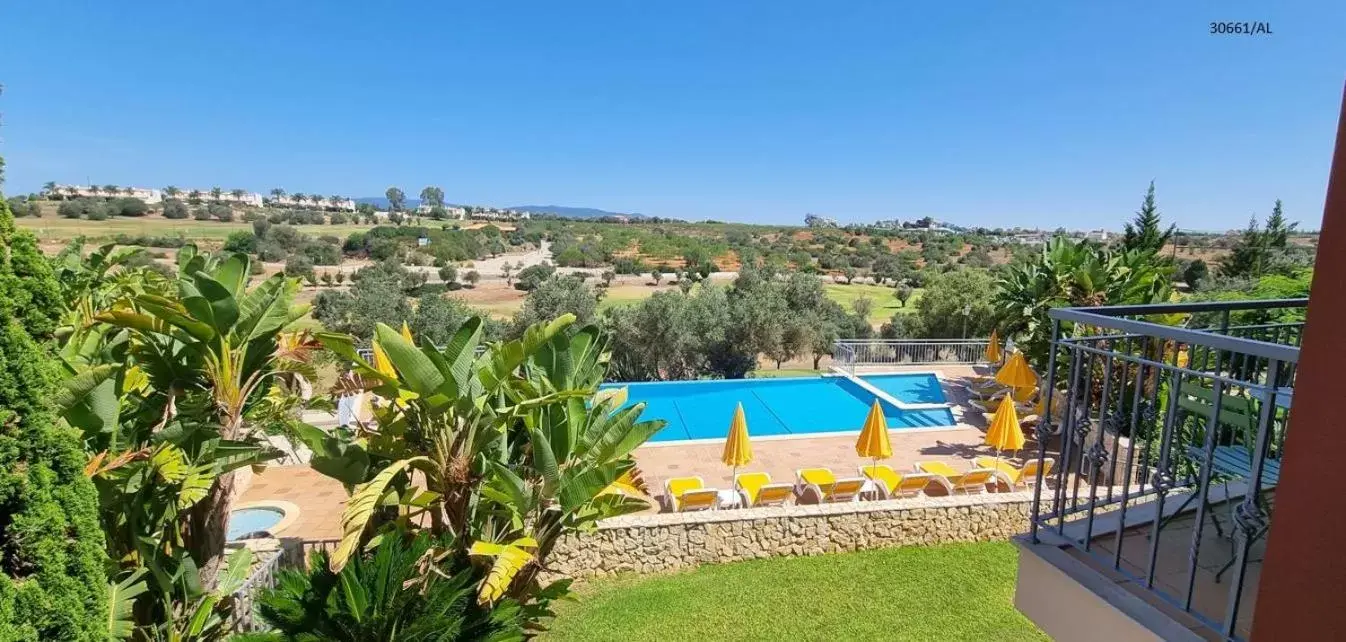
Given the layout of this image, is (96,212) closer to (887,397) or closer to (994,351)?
(887,397)

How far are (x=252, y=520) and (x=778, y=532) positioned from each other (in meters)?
9.10

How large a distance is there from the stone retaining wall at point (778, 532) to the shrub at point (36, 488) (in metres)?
6.46

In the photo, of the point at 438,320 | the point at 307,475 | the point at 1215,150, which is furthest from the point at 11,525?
the point at 438,320

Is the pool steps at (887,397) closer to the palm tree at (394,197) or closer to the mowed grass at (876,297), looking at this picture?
the mowed grass at (876,297)

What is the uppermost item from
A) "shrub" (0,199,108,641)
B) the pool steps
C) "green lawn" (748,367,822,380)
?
"shrub" (0,199,108,641)

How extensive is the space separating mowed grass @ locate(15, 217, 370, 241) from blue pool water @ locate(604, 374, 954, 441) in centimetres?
4317

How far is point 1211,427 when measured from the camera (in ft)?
8.98

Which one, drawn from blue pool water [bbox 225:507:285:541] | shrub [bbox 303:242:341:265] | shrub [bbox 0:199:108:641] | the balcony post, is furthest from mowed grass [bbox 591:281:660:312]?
the balcony post

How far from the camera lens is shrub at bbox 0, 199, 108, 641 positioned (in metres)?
3.23

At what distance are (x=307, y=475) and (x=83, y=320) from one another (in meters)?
7.36

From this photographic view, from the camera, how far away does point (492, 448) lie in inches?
224

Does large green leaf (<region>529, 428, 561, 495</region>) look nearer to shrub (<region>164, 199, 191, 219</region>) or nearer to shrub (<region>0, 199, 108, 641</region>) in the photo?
shrub (<region>0, 199, 108, 641</region>)

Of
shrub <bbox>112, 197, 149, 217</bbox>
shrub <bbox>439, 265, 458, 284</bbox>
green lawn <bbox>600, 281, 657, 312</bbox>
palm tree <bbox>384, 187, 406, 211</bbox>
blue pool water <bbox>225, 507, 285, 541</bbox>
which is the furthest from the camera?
palm tree <bbox>384, 187, 406, 211</bbox>

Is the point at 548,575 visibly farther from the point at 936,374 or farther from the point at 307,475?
the point at 936,374
